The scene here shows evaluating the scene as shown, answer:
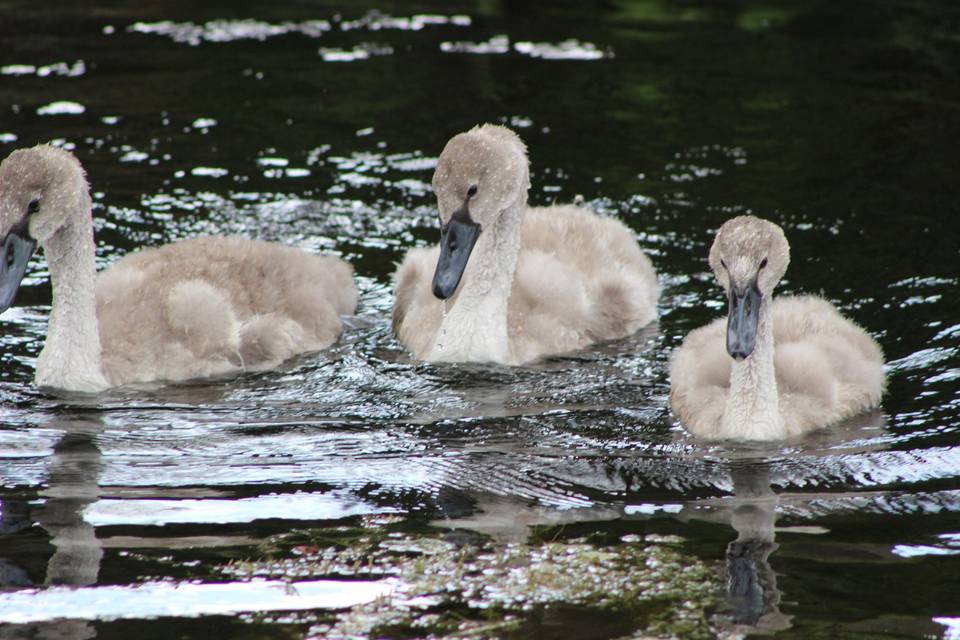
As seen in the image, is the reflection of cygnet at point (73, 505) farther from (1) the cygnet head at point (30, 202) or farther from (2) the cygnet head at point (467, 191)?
(2) the cygnet head at point (467, 191)

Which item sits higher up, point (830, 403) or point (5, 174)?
point (5, 174)

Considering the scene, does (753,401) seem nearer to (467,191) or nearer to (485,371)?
(485,371)

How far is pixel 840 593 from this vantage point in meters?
6.15

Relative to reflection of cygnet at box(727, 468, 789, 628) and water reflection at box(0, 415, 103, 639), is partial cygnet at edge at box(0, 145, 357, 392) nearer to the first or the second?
water reflection at box(0, 415, 103, 639)

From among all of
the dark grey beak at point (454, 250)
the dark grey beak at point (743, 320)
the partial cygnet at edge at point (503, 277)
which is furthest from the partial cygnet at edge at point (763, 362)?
the dark grey beak at point (454, 250)

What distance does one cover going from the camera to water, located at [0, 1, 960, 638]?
6195mm

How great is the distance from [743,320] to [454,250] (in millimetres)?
2095

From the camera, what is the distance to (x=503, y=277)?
31.8 feet

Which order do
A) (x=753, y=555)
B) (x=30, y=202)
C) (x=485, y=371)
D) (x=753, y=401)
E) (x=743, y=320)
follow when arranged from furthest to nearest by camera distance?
(x=485, y=371) < (x=30, y=202) < (x=753, y=401) < (x=743, y=320) < (x=753, y=555)

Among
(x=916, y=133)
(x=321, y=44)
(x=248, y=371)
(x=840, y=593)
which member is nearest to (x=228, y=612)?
(x=840, y=593)

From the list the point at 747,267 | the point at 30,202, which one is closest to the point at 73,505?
the point at 30,202

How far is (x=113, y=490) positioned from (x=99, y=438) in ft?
2.87

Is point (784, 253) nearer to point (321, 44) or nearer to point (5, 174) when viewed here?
point (5, 174)

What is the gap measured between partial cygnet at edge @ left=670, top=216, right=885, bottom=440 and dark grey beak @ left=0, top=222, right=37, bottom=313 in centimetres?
374
